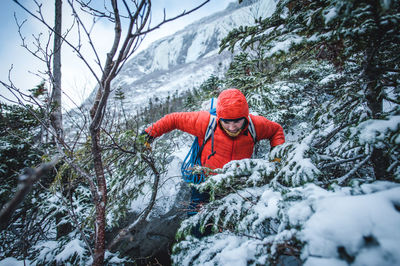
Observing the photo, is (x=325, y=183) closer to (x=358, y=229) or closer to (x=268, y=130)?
(x=358, y=229)

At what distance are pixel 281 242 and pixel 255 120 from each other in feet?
6.50

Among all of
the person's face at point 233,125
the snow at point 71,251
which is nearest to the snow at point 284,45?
the person's face at point 233,125

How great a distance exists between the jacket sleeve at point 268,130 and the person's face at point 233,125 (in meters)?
0.40

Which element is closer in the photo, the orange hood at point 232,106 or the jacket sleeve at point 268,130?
the orange hood at point 232,106

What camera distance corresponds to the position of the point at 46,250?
2.43 meters

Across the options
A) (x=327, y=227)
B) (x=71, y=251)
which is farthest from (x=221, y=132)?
(x=71, y=251)

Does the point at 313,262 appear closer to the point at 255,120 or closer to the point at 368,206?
the point at 368,206

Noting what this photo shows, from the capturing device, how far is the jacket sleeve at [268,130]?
8.24ft

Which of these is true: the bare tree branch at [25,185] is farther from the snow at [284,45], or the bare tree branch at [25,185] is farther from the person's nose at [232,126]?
the person's nose at [232,126]

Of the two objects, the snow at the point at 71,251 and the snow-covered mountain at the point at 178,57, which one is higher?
the snow-covered mountain at the point at 178,57

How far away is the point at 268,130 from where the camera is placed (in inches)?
102

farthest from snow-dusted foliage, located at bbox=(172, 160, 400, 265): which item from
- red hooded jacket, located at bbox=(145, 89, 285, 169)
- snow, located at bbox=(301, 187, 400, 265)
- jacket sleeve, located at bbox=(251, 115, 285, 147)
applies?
jacket sleeve, located at bbox=(251, 115, 285, 147)

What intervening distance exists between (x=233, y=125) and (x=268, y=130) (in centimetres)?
74

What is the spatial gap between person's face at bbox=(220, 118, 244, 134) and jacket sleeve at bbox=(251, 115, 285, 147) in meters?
0.40
